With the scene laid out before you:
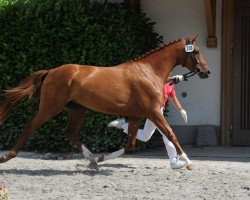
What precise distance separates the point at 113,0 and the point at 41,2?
5.11 ft

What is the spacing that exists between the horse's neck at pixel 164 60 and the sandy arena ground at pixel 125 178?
1.26 m

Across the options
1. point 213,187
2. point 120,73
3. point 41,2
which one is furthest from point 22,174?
point 41,2

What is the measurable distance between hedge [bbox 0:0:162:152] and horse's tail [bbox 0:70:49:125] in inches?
66.8

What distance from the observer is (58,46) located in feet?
31.9

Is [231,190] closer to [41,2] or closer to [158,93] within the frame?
[158,93]

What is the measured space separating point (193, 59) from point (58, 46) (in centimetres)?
251

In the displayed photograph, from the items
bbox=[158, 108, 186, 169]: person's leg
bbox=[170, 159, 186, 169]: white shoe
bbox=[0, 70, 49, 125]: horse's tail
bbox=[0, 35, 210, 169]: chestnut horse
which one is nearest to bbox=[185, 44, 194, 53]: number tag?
bbox=[0, 35, 210, 169]: chestnut horse

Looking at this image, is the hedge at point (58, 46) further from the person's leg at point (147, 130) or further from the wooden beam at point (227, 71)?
the wooden beam at point (227, 71)

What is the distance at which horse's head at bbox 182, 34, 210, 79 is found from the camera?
8.08 meters

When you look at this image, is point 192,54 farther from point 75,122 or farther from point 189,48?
point 75,122

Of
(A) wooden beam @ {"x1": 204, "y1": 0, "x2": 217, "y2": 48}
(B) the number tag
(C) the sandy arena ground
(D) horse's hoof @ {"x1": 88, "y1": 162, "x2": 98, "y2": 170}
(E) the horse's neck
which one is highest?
(A) wooden beam @ {"x1": 204, "y1": 0, "x2": 217, "y2": 48}

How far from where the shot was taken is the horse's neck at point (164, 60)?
319 inches

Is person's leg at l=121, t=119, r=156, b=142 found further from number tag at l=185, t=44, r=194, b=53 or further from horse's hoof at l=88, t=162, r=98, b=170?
number tag at l=185, t=44, r=194, b=53

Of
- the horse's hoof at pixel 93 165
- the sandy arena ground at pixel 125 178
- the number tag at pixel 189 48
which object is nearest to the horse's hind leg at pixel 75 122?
the horse's hoof at pixel 93 165
